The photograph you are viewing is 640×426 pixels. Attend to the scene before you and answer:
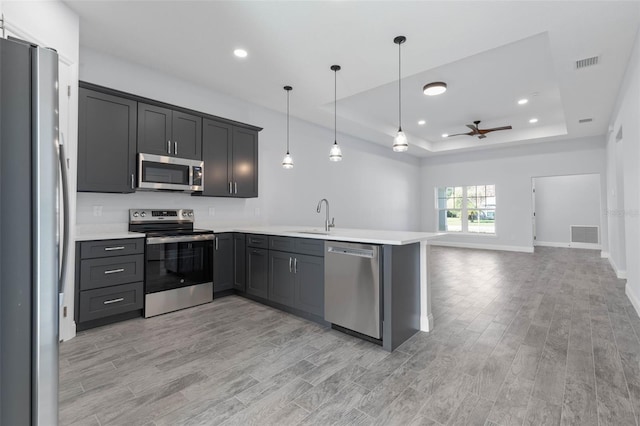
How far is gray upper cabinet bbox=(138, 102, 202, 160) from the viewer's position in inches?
133

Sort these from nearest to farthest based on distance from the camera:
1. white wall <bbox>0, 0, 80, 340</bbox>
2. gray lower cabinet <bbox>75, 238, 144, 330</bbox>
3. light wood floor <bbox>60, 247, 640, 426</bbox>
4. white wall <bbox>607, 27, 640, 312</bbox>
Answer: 1. light wood floor <bbox>60, 247, 640, 426</bbox>
2. white wall <bbox>0, 0, 80, 340</bbox>
3. gray lower cabinet <bbox>75, 238, 144, 330</bbox>
4. white wall <bbox>607, 27, 640, 312</bbox>

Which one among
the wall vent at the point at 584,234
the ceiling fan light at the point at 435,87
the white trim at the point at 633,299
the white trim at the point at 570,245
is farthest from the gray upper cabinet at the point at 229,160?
the wall vent at the point at 584,234

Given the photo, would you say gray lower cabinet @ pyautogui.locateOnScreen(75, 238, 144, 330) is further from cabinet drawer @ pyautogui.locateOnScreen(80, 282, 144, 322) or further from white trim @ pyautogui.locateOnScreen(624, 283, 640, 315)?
white trim @ pyautogui.locateOnScreen(624, 283, 640, 315)

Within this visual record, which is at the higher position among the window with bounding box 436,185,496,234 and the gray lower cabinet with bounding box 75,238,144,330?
the window with bounding box 436,185,496,234

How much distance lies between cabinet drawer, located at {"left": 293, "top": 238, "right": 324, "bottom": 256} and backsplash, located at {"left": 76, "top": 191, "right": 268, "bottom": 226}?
175 centimetres

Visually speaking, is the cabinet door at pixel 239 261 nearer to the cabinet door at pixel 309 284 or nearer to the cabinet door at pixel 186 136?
the cabinet door at pixel 309 284

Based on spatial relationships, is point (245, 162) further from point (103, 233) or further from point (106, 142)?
point (103, 233)

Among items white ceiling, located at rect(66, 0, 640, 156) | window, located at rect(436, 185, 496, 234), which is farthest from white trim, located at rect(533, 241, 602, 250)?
white ceiling, located at rect(66, 0, 640, 156)

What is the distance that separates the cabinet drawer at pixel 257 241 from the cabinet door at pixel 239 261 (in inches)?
5.1

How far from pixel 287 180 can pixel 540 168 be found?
22.7 ft

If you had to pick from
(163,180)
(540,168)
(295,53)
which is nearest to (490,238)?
(540,168)

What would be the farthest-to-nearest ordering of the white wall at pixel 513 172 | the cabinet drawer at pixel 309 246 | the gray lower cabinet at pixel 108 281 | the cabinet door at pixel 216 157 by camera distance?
the white wall at pixel 513 172, the cabinet door at pixel 216 157, the cabinet drawer at pixel 309 246, the gray lower cabinet at pixel 108 281

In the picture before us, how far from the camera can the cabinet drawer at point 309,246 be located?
296 centimetres

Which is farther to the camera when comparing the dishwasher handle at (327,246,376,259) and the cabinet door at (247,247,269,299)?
the cabinet door at (247,247,269,299)
